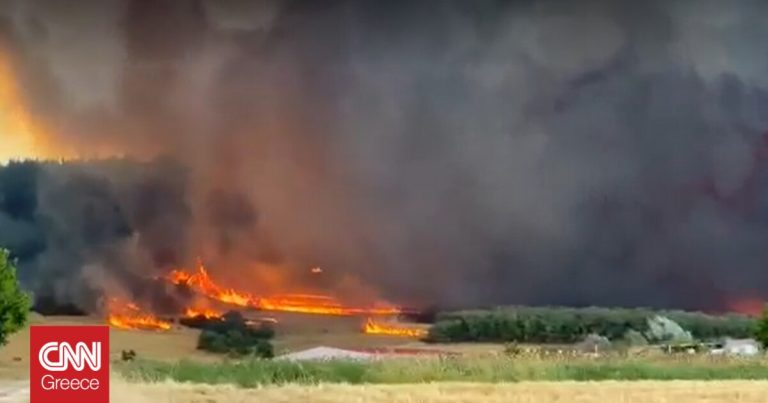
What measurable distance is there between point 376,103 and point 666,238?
9.35 feet

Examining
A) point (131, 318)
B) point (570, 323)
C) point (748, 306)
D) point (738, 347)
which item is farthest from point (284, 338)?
point (748, 306)

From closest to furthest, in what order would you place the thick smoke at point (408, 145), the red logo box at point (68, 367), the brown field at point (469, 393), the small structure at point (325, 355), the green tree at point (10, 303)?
1. the red logo box at point (68, 367)
2. the brown field at point (469, 393)
3. the green tree at point (10, 303)
4. the small structure at point (325, 355)
5. the thick smoke at point (408, 145)

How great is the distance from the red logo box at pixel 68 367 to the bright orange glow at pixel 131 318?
3199mm

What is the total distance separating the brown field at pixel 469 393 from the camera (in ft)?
29.9

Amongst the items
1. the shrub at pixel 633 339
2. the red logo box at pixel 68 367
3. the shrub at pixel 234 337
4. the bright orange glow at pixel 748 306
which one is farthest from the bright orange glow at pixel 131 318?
the bright orange glow at pixel 748 306

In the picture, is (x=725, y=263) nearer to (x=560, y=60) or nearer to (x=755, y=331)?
(x=755, y=331)

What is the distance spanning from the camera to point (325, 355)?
11516mm

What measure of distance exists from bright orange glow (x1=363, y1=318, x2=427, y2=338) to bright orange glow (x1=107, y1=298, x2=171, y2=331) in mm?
1741

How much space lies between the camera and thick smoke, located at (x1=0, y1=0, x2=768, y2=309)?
11789 millimetres

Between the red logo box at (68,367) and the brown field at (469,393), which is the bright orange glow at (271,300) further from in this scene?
the red logo box at (68,367)

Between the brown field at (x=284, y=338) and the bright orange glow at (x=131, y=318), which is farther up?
the bright orange glow at (x=131, y=318)

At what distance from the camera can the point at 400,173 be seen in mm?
11875

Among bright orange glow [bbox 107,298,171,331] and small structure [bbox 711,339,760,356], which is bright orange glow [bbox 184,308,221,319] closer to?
Answer: bright orange glow [bbox 107,298,171,331]

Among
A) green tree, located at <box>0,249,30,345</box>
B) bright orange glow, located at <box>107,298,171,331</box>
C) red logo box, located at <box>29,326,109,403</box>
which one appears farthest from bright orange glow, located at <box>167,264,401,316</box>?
red logo box, located at <box>29,326,109,403</box>
